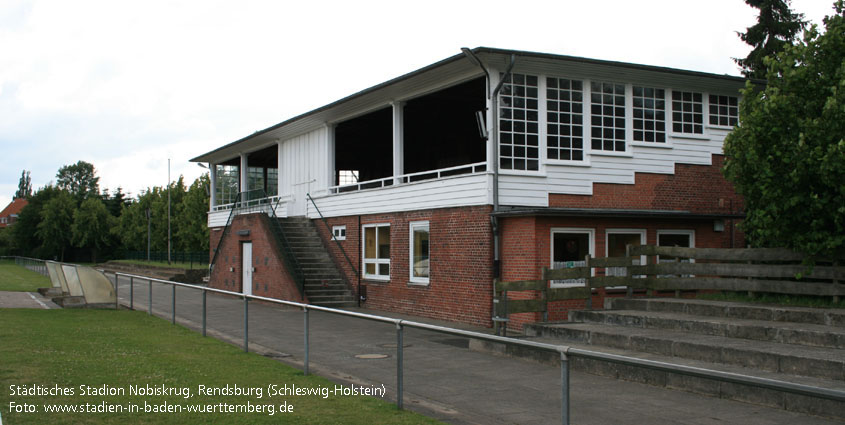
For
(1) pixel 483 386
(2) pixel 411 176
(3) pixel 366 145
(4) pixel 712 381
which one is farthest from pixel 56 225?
(4) pixel 712 381

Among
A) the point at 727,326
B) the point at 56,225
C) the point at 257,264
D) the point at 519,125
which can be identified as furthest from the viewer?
the point at 56,225

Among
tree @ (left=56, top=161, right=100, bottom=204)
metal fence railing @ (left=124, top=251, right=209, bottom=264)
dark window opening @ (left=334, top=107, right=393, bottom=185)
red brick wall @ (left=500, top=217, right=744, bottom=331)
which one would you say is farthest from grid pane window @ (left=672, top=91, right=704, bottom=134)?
tree @ (left=56, top=161, right=100, bottom=204)

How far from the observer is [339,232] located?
24328mm

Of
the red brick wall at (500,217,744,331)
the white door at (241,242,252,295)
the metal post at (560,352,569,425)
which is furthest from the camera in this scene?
the white door at (241,242,252,295)

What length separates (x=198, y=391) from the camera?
8.17 m

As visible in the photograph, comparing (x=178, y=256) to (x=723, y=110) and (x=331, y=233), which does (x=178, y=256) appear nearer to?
(x=331, y=233)

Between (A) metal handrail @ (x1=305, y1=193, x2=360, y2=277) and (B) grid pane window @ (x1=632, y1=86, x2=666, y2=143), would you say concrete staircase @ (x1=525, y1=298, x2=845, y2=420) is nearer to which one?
(B) grid pane window @ (x1=632, y1=86, x2=666, y2=143)

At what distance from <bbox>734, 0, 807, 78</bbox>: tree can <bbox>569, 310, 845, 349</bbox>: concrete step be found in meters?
24.5

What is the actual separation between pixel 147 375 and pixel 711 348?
7477 mm

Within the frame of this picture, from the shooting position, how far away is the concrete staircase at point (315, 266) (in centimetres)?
2262

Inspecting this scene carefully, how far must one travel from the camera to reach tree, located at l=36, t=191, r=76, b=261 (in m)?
84.1

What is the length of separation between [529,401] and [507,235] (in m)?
10.4

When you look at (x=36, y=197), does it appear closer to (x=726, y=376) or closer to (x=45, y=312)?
(x=45, y=312)

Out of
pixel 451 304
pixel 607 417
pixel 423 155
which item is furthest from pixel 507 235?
pixel 423 155
